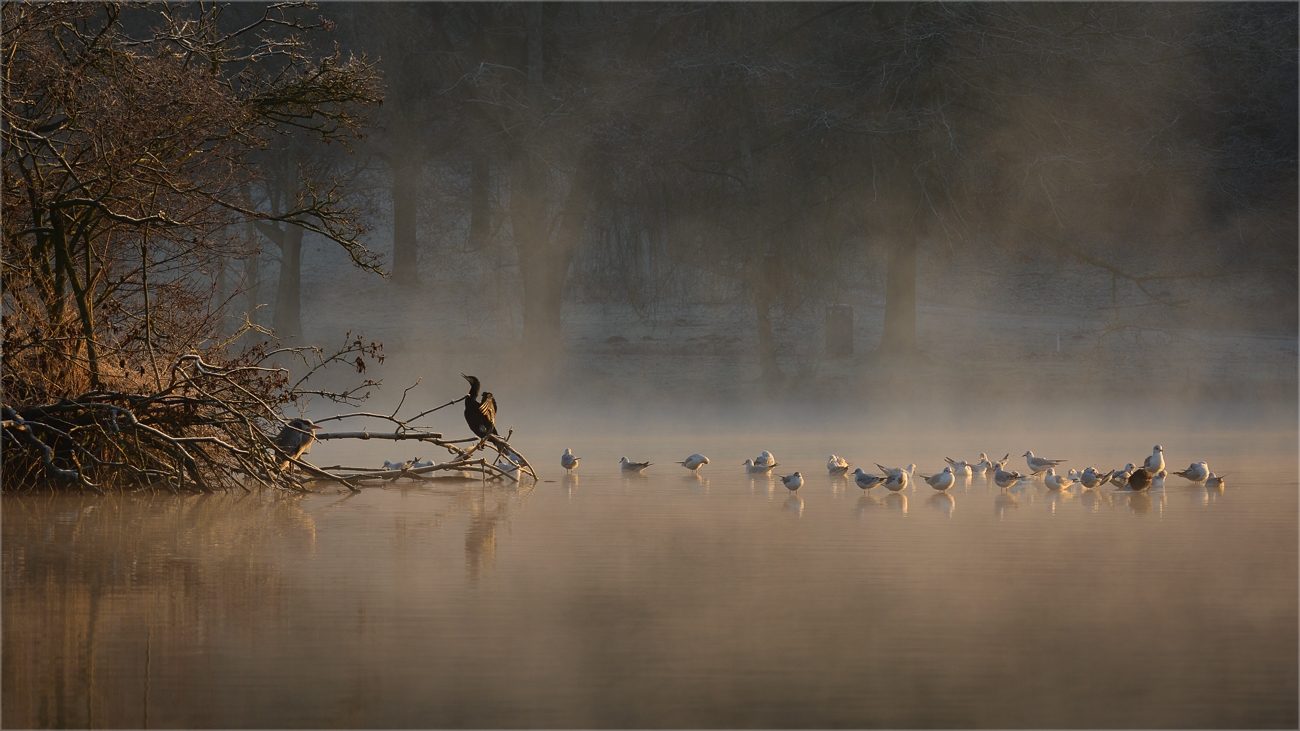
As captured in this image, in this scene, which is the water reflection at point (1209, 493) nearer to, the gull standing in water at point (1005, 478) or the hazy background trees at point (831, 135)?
the gull standing in water at point (1005, 478)

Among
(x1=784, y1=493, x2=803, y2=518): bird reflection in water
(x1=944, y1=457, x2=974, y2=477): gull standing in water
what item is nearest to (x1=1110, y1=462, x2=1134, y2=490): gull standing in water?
(x1=944, y1=457, x2=974, y2=477): gull standing in water

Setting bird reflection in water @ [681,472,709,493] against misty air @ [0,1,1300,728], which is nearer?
misty air @ [0,1,1300,728]

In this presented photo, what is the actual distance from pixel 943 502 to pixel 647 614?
496 centimetres

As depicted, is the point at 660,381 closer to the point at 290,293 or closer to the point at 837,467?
the point at 290,293

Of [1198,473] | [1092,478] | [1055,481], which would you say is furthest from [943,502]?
[1198,473]

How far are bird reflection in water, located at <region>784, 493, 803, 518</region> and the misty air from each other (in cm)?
6

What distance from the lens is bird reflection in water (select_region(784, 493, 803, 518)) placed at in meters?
9.49

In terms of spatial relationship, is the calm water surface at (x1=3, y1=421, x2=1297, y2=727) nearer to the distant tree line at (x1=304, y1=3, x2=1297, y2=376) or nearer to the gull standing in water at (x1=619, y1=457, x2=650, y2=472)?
the gull standing in water at (x1=619, y1=457, x2=650, y2=472)

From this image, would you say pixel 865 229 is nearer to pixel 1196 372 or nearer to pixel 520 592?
pixel 1196 372

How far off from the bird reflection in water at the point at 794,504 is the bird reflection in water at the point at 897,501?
24.0 inches

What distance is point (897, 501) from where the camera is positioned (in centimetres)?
1035

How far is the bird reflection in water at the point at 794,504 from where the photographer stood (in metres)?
9.49

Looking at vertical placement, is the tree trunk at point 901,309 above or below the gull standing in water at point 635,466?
above

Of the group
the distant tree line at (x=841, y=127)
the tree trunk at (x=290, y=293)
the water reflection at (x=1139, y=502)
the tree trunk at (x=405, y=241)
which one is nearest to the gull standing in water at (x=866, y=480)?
the water reflection at (x=1139, y=502)
